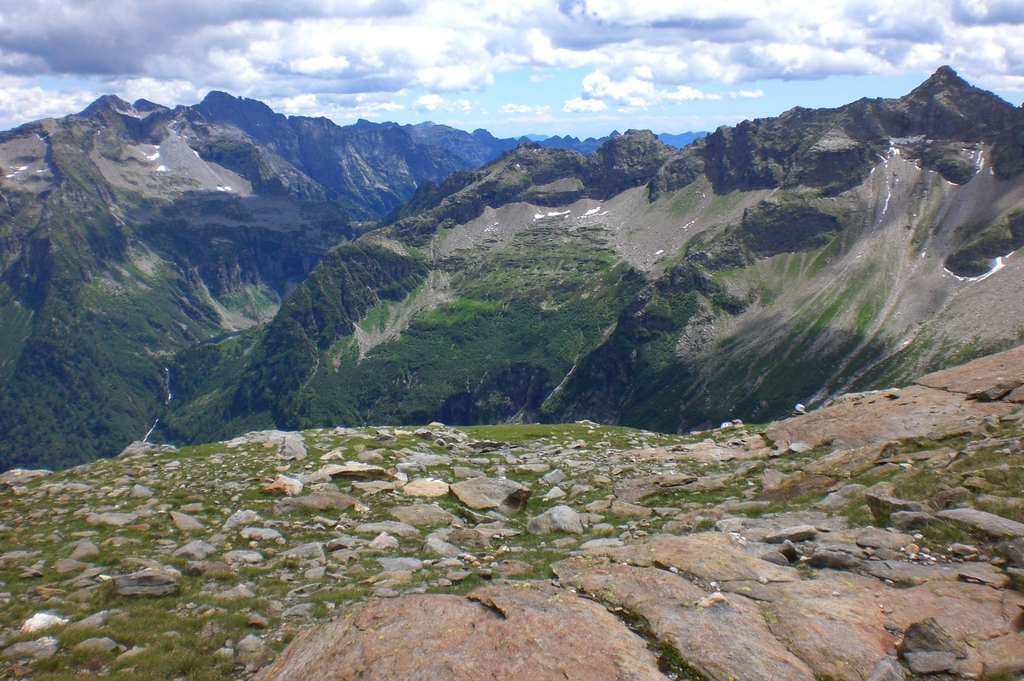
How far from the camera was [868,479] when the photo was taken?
2200 centimetres

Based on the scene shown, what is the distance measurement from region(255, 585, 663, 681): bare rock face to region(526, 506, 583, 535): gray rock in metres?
8.92

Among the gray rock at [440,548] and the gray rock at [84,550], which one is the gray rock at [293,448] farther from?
the gray rock at [440,548]

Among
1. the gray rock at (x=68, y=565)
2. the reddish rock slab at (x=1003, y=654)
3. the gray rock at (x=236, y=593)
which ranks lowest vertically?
the gray rock at (x=68, y=565)

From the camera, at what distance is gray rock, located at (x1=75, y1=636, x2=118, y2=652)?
44.9 ft

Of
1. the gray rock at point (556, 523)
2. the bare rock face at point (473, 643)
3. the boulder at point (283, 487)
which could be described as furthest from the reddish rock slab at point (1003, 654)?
the boulder at point (283, 487)

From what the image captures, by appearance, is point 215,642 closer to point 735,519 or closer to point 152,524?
point 152,524

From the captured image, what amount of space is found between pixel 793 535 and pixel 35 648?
18.8m

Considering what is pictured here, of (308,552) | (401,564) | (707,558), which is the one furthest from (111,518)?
(707,558)

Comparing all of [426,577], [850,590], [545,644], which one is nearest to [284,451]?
[426,577]

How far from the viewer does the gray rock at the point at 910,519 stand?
16375 mm

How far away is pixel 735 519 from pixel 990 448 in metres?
8.43

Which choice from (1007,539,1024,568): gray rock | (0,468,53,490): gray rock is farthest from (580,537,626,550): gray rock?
(0,468,53,490): gray rock

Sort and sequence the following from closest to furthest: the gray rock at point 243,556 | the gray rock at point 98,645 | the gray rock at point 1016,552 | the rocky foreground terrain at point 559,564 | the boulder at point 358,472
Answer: the rocky foreground terrain at point 559,564 < the gray rock at point 1016,552 < the gray rock at point 98,645 < the gray rock at point 243,556 < the boulder at point 358,472

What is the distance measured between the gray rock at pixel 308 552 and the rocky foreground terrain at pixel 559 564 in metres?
0.11
